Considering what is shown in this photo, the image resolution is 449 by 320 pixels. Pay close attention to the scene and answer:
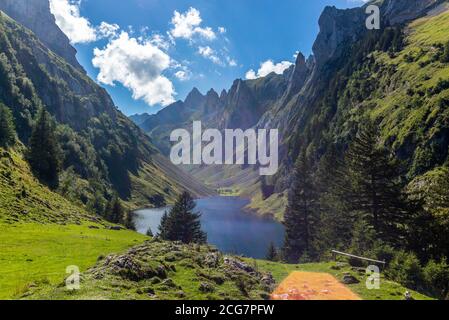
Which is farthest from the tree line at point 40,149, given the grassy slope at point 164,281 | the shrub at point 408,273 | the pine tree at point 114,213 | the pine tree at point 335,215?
the shrub at point 408,273

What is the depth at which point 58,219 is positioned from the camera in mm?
68312

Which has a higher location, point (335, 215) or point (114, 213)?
point (335, 215)

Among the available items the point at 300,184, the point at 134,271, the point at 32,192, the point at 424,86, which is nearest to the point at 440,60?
the point at 424,86

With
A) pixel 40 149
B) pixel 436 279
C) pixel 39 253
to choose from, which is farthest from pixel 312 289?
pixel 40 149

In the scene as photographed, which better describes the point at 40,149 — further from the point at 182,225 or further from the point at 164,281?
the point at 164,281

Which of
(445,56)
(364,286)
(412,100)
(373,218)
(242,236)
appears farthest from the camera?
(242,236)

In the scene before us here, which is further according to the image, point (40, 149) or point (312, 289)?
point (40, 149)

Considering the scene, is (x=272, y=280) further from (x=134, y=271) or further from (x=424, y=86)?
(x=424, y=86)

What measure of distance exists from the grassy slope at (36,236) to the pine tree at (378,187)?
36.9 meters

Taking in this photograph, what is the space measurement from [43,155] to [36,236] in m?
53.6

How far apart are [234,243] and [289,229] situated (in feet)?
150

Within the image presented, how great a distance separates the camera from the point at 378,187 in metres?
59.5

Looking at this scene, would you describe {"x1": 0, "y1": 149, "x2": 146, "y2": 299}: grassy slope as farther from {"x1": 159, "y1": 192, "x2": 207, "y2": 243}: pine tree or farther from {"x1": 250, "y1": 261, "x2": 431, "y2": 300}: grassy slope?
{"x1": 250, "y1": 261, "x2": 431, "y2": 300}: grassy slope

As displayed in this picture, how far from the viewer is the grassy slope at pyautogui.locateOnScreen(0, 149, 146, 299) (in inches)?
1250
